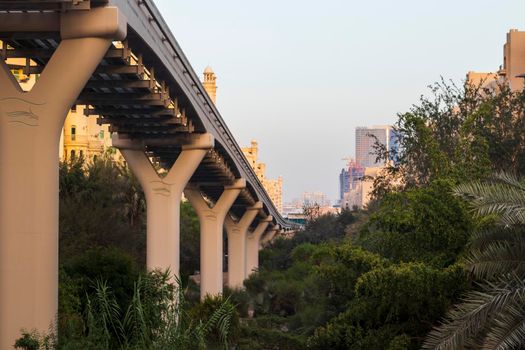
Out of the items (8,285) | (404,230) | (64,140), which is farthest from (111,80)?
(64,140)

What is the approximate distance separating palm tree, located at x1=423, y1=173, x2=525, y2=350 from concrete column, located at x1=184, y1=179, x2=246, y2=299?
3266 centimetres

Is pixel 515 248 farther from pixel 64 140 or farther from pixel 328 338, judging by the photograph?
pixel 64 140

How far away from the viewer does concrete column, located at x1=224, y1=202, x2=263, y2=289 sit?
234 feet

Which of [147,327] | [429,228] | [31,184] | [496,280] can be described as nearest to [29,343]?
[147,327]

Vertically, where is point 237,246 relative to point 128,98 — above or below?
below

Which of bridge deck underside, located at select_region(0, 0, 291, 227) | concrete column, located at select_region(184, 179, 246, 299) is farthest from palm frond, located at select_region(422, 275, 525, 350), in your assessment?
concrete column, located at select_region(184, 179, 246, 299)

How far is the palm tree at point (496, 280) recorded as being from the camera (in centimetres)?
1767

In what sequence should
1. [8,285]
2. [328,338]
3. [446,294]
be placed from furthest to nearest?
[328,338]
[446,294]
[8,285]

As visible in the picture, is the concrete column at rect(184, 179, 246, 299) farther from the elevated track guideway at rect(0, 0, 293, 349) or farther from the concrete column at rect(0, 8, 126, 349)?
the concrete column at rect(0, 8, 126, 349)

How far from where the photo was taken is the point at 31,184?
61.3ft

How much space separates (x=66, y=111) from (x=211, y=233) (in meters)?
35.8

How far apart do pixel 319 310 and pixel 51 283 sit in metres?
12.8

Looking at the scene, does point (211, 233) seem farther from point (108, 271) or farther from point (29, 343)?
point (29, 343)

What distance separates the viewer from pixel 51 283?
1895 centimetres
